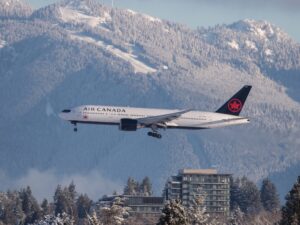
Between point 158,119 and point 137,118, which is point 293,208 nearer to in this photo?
point 158,119

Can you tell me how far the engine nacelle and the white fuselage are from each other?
191 cm

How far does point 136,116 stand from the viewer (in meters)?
189

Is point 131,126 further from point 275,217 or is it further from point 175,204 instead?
point 175,204

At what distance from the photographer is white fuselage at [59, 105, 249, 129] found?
187250 millimetres

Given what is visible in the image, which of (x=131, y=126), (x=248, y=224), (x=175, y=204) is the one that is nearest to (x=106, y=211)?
(x=175, y=204)

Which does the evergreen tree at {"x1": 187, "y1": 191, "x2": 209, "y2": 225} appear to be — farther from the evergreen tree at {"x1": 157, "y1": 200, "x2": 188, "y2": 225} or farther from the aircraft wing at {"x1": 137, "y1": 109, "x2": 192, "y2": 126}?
the aircraft wing at {"x1": 137, "y1": 109, "x2": 192, "y2": 126}

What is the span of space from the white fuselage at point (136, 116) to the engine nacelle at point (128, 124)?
1908mm

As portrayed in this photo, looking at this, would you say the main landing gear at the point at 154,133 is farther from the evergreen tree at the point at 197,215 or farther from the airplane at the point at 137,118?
the evergreen tree at the point at 197,215

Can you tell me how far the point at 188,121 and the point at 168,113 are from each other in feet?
12.0

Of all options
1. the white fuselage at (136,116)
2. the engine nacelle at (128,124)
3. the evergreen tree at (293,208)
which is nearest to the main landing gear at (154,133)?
the engine nacelle at (128,124)

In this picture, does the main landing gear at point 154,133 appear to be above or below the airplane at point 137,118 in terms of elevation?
below

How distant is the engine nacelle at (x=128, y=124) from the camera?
184 m

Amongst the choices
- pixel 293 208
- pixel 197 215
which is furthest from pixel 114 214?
pixel 293 208

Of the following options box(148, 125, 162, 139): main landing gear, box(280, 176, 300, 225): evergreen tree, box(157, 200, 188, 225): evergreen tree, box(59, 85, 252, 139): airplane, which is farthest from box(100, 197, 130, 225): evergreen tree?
box(59, 85, 252, 139): airplane
